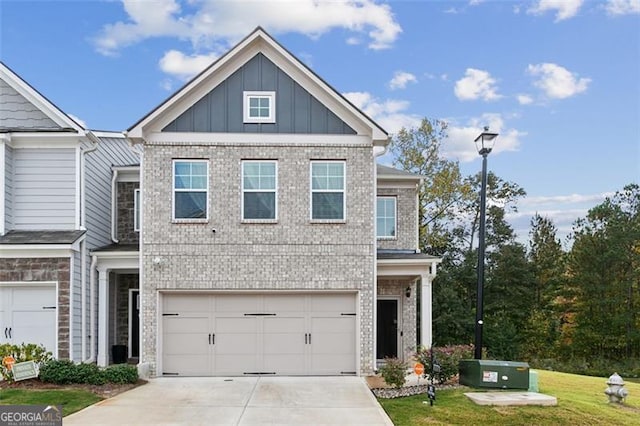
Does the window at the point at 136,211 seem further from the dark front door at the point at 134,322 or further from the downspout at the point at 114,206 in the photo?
the dark front door at the point at 134,322

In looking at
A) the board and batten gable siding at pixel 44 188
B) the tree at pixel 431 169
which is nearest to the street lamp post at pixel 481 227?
the board and batten gable siding at pixel 44 188

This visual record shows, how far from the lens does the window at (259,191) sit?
15.1 m

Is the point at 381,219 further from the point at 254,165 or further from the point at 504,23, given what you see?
the point at 504,23

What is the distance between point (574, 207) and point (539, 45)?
15.5 meters

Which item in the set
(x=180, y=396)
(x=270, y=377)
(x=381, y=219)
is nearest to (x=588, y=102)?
(x=381, y=219)

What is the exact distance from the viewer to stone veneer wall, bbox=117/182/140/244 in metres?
18.1

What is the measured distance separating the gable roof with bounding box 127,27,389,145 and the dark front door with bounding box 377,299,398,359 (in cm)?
509

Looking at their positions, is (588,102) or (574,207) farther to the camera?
(574,207)

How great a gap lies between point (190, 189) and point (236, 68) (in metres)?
3.04

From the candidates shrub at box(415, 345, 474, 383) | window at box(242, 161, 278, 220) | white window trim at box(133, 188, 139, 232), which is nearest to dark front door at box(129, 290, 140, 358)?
white window trim at box(133, 188, 139, 232)

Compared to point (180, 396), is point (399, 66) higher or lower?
higher

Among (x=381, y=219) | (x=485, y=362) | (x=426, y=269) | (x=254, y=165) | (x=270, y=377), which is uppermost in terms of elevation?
(x=254, y=165)

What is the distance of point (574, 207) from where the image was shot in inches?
1366

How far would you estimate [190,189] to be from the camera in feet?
49.4
